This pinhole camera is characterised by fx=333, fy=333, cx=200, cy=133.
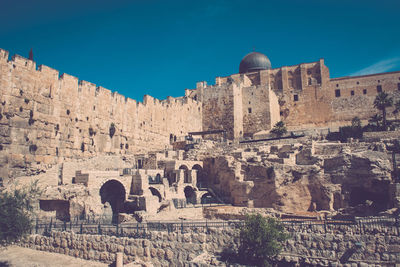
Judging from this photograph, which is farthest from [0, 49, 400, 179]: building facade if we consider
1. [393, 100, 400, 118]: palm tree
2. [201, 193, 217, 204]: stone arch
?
[201, 193, 217, 204]: stone arch

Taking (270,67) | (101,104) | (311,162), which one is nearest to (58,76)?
(101,104)

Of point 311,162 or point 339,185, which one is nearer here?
point 339,185

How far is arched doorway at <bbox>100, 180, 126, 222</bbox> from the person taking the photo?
21733 millimetres

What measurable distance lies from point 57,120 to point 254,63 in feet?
106

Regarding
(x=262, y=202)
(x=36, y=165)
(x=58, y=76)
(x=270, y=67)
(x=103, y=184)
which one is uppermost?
(x=270, y=67)

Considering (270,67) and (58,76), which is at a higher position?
(270,67)

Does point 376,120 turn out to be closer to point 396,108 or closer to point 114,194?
point 396,108

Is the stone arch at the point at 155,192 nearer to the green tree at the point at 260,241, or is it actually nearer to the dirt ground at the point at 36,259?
the dirt ground at the point at 36,259

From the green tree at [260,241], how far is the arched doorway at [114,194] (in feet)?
33.9

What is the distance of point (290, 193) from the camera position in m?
21.9

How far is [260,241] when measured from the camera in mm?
13297

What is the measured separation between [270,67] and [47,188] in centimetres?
3793

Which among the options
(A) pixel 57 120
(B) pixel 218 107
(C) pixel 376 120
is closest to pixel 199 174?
(A) pixel 57 120

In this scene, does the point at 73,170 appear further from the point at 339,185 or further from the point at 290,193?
the point at 339,185
